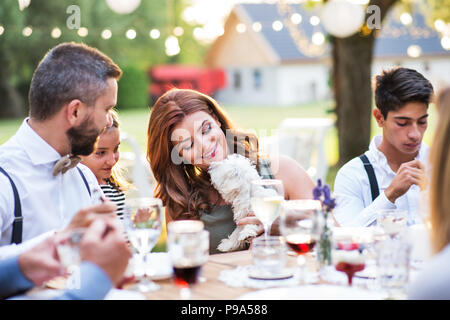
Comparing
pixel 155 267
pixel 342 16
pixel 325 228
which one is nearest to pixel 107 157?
pixel 155 267

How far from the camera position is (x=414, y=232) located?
2145 mm

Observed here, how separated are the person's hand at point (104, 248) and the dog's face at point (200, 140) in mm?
1316

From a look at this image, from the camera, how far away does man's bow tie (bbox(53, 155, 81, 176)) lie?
2.42m

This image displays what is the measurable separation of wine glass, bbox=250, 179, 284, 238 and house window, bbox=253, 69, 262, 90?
3261 centimetres

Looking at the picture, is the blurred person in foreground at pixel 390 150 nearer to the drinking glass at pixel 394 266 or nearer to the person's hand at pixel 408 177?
the person's hand at pixel 408 177

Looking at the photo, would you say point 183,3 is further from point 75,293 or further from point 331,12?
point 75,293

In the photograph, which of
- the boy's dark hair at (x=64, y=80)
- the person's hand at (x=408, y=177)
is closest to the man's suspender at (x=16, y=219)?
the boy's dark hair at (x=64, y=80)

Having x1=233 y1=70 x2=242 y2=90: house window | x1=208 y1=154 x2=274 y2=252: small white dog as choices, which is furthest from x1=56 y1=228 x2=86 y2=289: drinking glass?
x1=233 y1=70 x2=242 y2=90: house window

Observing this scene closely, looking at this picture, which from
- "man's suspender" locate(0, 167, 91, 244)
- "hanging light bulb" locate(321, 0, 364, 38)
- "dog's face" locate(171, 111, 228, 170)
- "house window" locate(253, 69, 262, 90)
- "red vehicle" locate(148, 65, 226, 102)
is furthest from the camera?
"house window" locate(253, 69, 262, 90)

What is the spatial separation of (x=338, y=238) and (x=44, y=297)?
96 cm

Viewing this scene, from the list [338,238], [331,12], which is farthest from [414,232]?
[331,12]

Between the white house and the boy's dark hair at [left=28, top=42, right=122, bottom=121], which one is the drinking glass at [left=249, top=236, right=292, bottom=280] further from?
the white house

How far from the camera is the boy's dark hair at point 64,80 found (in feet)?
7.77

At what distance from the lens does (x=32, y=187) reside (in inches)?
93.0
